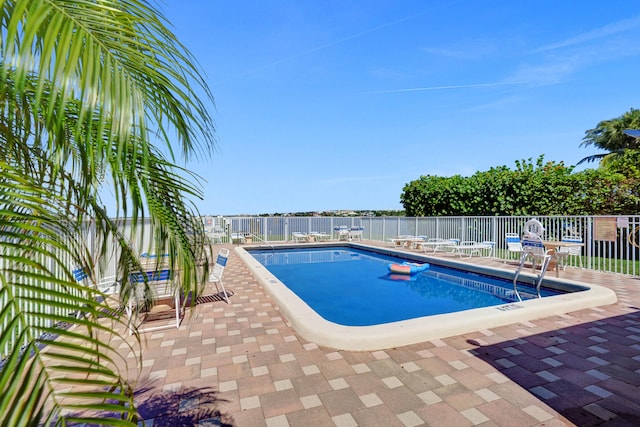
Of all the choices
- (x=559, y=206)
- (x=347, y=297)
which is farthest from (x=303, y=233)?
(x=559, y=206)

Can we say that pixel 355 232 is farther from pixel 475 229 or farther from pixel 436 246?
pixel 475 229

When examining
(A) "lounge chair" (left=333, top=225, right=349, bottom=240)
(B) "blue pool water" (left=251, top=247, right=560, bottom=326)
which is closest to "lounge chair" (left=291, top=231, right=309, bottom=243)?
(A) "lounge chair" (left=333, top=225, right=349, bottom=240)

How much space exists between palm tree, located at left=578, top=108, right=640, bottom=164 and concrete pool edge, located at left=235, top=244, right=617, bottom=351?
21599mm

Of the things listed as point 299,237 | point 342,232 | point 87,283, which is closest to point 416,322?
point 87,283

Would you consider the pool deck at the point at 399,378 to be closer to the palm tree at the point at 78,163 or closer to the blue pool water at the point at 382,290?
the palm tree at the point at 78,163

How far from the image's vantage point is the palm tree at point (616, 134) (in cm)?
2022

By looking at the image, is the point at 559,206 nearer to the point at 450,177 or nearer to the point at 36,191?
the point at 450,177

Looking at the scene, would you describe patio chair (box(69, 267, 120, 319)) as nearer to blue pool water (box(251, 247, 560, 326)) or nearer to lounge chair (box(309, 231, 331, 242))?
blue pool water (box(251, 247, 560, 326))

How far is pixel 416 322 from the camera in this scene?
3709 millimetres

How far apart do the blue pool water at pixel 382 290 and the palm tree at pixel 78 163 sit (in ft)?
15.5

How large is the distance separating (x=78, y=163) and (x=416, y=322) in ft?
11.4

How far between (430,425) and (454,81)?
15404 millimetres

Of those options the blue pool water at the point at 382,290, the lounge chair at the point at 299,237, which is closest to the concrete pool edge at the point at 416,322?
the blue pool water at the point at 382,290

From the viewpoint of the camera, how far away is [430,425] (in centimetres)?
212
